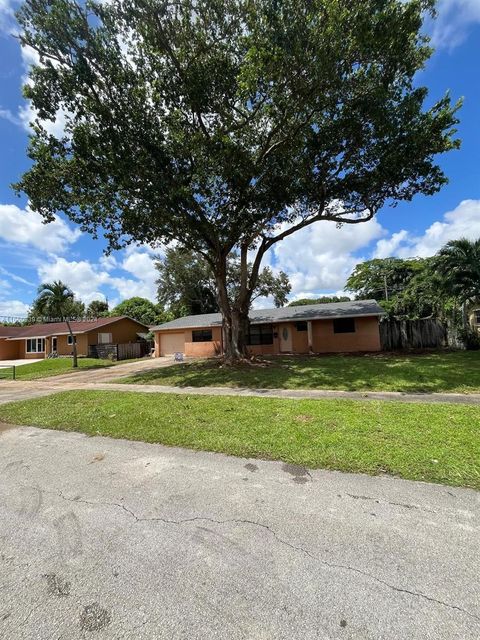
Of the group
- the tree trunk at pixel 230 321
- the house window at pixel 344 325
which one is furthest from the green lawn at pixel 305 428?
the house window at pixel 344 325

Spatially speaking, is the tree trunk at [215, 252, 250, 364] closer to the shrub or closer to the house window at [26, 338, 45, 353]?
the shrub

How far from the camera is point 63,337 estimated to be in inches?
1208

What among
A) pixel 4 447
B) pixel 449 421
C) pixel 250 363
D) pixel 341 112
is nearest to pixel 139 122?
pixel 341 112

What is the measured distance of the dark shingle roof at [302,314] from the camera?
18969mm

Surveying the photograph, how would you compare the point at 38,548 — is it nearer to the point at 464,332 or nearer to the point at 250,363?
the point at 250,363

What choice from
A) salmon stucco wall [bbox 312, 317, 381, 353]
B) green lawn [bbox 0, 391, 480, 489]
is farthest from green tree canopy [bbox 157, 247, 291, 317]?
green lawn [bbox 0, 391, 480, 489]

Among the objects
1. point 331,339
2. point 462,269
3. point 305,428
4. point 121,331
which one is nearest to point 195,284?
point 121,331

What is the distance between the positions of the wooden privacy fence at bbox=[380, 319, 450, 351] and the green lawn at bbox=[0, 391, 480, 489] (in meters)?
13.7

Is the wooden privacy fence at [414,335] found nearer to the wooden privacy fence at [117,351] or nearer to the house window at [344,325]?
the house window at [344,325]

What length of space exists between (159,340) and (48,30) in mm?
18911

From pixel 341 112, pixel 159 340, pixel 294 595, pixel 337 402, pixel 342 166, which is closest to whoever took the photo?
pixel 294 595

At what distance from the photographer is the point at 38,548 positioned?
106 inches

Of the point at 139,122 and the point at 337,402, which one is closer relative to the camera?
the point at 337,402

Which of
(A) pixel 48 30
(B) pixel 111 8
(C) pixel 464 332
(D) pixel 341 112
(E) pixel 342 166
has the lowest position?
(C) pixel 464 332
